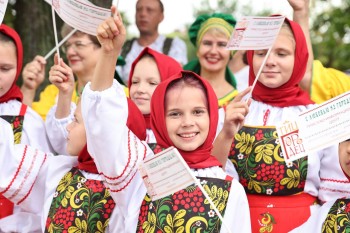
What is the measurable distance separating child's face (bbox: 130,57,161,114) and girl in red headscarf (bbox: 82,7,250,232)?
0.64 meters

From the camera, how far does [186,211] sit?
350cm

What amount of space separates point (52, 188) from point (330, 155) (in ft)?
4.49

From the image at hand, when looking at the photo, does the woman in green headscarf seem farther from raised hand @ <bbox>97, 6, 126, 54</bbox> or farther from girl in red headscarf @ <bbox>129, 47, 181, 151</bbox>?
raised hand @ <bbox>97, 6, 126, 54</bbox>

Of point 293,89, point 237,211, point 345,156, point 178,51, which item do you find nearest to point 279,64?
point 293,89

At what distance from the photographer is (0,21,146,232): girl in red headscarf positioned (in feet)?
12.5

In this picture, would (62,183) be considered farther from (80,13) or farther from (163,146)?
(80,13)

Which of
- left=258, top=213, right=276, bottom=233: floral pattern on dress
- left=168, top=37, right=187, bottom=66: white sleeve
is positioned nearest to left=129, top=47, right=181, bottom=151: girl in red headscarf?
left=258, top=213, right=276, bottom=233: floral pattern on dress

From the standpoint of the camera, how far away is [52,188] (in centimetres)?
397

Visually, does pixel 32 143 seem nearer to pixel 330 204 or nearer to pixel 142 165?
pixel 142 165

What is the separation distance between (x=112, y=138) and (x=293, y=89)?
1.25m

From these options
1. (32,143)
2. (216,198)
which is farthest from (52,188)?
(216,198)

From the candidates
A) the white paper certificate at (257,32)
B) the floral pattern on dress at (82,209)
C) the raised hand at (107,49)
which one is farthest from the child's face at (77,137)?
the white paper certificate at (257,32)

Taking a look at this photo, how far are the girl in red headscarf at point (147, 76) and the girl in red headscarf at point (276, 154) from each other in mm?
484

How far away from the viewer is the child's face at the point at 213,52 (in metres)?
5.40
